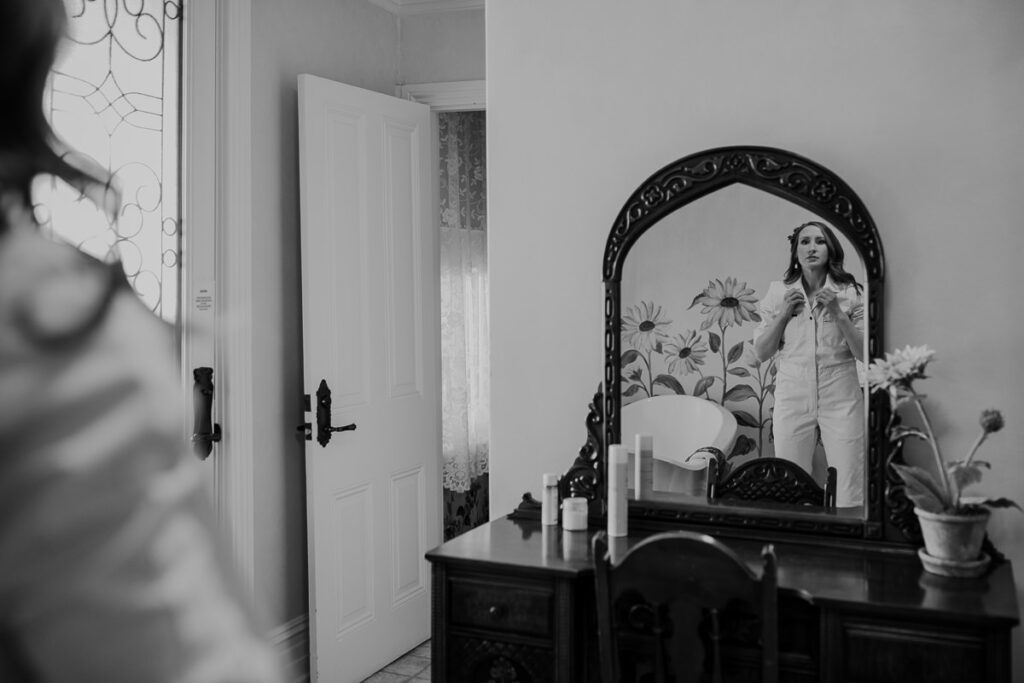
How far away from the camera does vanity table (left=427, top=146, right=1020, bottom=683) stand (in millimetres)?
1783

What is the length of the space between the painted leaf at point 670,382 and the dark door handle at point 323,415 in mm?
1316

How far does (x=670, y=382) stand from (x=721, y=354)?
144 mm

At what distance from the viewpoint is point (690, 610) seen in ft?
5.83

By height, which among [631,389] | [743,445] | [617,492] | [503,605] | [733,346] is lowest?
[503,605]

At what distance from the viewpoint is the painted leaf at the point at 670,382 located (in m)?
2.30

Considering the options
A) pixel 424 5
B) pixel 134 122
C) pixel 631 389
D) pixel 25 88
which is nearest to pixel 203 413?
pixel 134 122

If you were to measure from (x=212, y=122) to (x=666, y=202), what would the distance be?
5.08ft

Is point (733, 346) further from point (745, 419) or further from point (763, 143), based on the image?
point (763, 143)

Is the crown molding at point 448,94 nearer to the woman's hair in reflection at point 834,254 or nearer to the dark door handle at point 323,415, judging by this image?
the dark door handle at point 323,415

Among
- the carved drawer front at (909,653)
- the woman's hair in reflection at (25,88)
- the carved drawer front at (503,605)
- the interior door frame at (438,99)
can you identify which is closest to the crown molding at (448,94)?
the interior door frame at (438,99)

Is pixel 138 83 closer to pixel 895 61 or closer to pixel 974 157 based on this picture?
pixel 895 61

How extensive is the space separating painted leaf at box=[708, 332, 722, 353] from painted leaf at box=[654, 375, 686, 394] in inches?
4.7

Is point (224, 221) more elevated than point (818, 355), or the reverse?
point (224, 221)

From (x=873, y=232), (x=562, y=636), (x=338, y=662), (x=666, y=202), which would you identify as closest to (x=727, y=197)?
(x=666, y=202)
